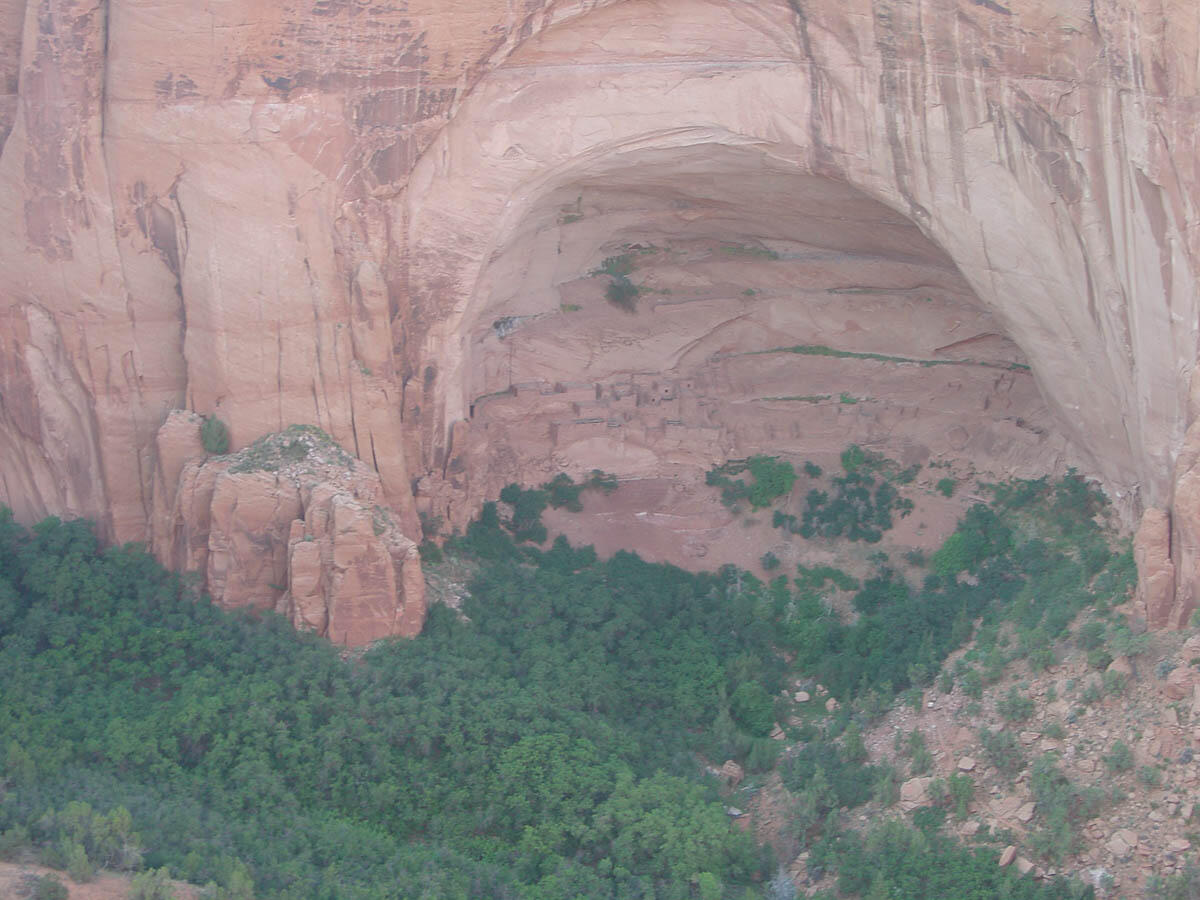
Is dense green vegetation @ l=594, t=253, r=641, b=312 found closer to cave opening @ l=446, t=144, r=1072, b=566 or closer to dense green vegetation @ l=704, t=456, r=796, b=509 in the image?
cave opening @ l=446, t=144, r=1072, b=566

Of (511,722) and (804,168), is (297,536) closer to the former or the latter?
(511,722)

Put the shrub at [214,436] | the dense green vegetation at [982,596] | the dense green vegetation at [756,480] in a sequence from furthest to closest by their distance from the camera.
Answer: the dense green vegetation at [756,480]
the shrub at [214,436]
the dense green vegetation at [982,596]


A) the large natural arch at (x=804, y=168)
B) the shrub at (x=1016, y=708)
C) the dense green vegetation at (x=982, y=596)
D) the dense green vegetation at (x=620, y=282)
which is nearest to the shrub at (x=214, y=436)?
the large natural arch at (x=804, y=168)

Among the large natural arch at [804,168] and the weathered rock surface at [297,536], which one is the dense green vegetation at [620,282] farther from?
the weathered rock surface at [297,536]

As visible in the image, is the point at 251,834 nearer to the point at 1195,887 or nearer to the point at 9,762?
the point at 9,762

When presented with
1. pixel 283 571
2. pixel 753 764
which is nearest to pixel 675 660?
pixel 753 764

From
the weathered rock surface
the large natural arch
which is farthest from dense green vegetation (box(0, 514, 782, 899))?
the large natural arch
